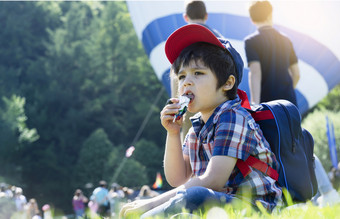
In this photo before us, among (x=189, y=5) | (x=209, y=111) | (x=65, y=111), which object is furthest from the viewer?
(x=65, y=111)

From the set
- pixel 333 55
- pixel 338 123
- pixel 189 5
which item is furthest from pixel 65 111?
pixel 189 5

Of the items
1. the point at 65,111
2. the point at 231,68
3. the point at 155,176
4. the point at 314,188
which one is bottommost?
the point at 155,176

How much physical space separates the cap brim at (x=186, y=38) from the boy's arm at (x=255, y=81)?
1.45 metres

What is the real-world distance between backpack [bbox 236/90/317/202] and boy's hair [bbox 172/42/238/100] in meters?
0.15

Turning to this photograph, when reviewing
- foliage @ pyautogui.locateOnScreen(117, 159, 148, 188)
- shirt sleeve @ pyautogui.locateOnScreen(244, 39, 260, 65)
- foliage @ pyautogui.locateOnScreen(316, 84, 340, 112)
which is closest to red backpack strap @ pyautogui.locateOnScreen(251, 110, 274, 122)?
shirt sleeve @ pyautogui.locateOnScreen(244, 39, 260, 65)

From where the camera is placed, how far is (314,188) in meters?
2.44

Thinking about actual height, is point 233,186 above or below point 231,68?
below

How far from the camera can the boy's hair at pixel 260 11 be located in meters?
3.94

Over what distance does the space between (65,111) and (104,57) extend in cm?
406

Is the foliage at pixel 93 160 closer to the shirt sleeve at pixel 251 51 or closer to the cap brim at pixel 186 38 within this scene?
the shirt sleeve at pixel 251 51

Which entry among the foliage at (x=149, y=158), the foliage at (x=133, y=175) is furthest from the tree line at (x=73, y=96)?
the foliage at (x=133, y=175)

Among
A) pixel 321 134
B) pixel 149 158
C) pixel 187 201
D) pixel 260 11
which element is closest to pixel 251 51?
pixel 260 11

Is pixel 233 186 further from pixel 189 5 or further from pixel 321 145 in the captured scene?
pixel 321 145

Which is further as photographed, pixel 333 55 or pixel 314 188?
pixel 333 55
